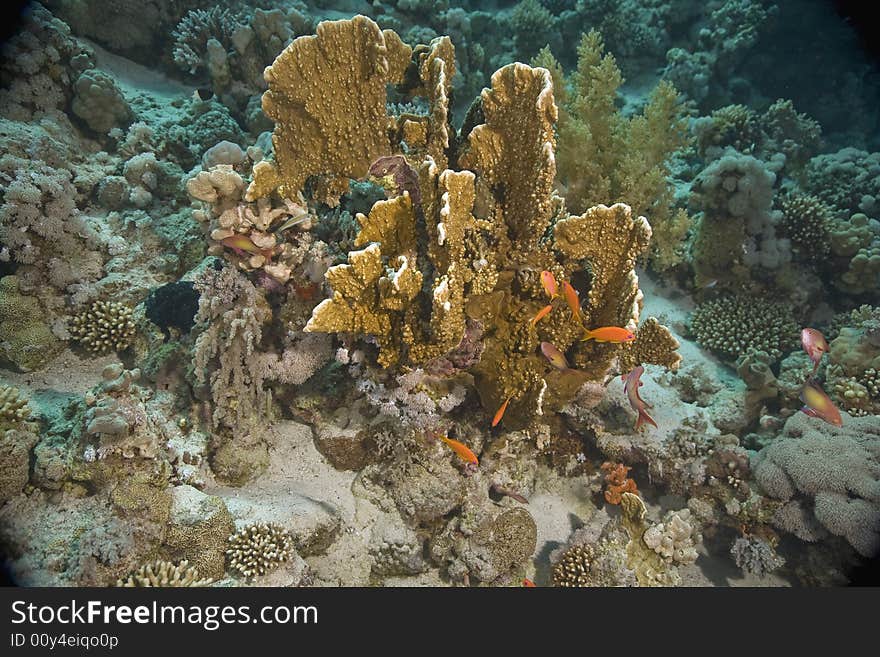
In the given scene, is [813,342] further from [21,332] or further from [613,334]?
[21,332]

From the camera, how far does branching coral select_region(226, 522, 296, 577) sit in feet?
13.2

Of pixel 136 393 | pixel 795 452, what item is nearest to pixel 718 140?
pixel 795 452

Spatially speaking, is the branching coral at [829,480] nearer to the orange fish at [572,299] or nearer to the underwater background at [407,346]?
the underwater background at [407,346]

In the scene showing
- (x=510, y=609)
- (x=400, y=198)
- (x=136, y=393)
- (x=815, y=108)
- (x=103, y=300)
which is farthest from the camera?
(x=815, y=108)

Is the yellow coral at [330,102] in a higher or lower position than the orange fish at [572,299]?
higher

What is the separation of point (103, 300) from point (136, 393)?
1.56 m

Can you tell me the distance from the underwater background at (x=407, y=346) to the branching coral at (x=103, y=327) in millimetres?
41

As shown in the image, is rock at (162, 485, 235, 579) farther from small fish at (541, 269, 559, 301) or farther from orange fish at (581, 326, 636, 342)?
orange fish at (581, 326, 636, 342)

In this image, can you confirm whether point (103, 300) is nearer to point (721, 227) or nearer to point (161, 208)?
point (161, 208)

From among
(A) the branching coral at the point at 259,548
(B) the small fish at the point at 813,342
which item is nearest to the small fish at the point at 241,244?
(A) the branching coral at the point at 259,548

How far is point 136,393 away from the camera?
15.9 feet

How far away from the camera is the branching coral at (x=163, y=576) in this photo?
12.0ft

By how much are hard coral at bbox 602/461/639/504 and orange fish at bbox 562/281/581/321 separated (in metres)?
2.24

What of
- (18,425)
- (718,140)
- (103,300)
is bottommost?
(18,425)
